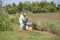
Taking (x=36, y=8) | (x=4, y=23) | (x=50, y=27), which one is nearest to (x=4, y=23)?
(x=4, y=23)

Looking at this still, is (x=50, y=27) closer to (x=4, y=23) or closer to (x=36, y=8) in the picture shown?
(x=4, y=23)

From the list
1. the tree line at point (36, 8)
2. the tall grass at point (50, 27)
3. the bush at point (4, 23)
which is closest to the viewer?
the bush at point (4, 23)

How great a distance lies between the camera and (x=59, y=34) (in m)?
15.6

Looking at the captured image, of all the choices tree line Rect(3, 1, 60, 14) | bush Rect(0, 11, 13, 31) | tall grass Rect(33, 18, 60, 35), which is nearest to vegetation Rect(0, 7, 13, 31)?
bush Rect(0, 11, 13, 31)

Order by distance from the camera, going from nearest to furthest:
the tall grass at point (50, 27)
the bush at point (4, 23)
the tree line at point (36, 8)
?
the bush at point (4, 23) → the tall grass at point (50, 27) → the tree line at point (36, 8)

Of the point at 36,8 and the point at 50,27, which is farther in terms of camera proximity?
the point at 36,8

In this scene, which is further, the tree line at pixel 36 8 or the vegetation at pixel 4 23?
the tree line at pixel 36 8

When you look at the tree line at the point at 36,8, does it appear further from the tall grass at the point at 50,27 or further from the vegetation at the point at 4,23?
the vegetation at the point at 4,23

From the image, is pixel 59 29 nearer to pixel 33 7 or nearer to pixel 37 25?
pixel 37 25

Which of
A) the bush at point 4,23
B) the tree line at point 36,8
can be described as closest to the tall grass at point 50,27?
the bush at point 4,23

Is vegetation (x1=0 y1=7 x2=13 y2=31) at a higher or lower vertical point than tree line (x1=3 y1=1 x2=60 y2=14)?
higher

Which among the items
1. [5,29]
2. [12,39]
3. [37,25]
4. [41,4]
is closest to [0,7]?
[5,29]

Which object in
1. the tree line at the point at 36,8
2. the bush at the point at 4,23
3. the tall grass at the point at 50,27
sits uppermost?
the bush at the point at 4,23

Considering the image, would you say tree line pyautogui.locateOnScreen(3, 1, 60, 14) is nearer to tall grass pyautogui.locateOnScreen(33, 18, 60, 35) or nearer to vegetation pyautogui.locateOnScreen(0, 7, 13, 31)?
tall grass pyautogui.locateOnScreen(33, 18, 60, 35)
